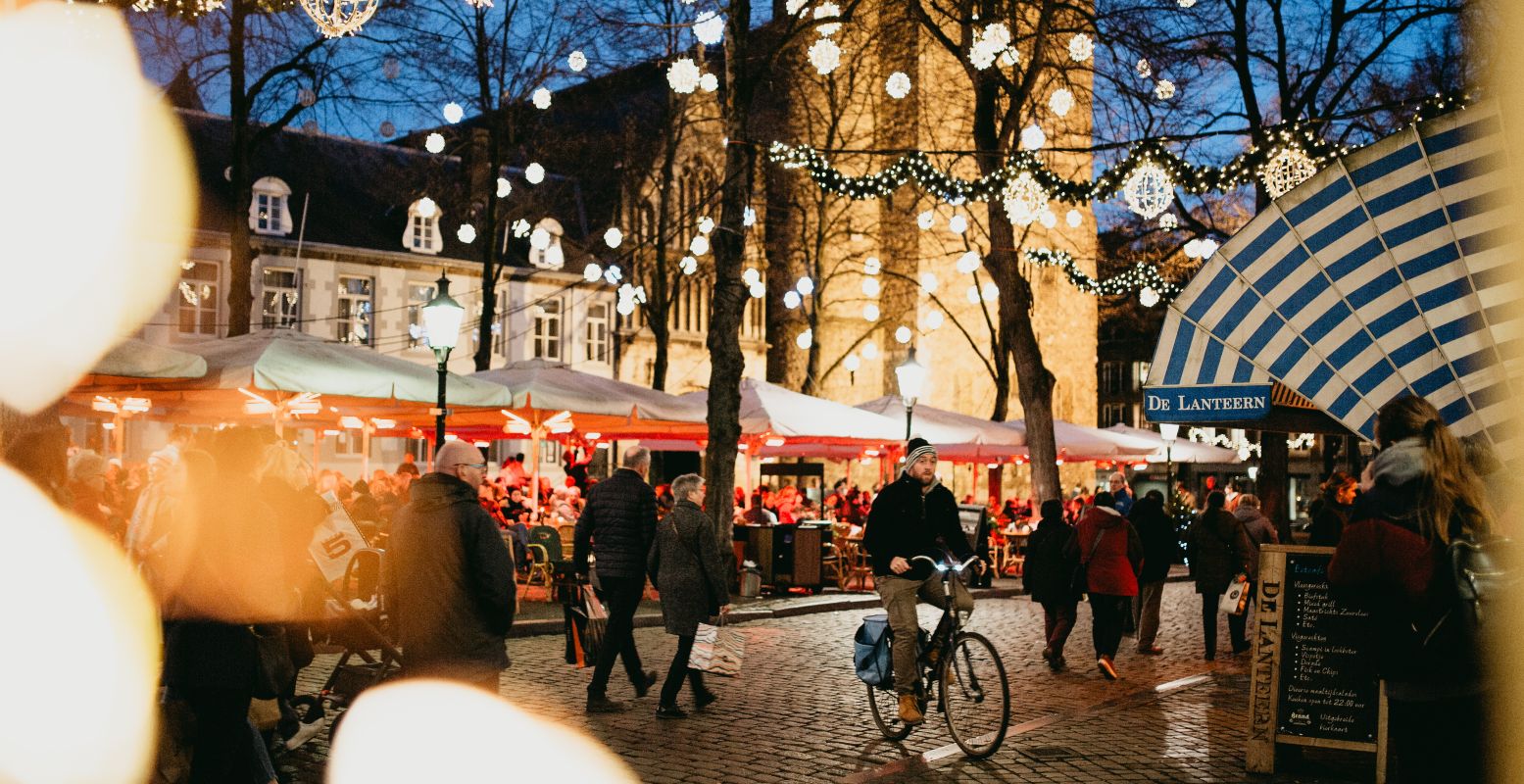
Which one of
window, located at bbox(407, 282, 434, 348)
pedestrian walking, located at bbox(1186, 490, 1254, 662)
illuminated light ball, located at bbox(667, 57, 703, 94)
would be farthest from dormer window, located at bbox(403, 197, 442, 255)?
pedestrian walking, located at bbox(1186, 490, 1254, 662)

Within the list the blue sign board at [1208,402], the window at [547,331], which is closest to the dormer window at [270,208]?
the window at [547,331]

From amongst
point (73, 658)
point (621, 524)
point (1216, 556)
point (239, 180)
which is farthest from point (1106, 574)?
point (239, 180)

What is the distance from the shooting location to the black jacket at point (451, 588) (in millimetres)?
6809

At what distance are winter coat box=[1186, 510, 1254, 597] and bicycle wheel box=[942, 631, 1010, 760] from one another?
20.5 ft

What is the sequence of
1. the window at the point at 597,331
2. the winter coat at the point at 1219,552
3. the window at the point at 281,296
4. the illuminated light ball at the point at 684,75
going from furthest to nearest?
the window at the point at 597,331 < the window at the point at 281,296 < the illuminated light ball at the point at 684,75 < the winter coat at the point at 1219,552

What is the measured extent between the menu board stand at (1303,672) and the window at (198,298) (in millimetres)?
38076

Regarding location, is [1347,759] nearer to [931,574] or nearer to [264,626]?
[931,574]

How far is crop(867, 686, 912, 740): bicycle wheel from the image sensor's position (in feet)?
31.6

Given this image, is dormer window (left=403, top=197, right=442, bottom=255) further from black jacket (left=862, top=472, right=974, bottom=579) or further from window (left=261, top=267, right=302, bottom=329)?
black jacket (left=862, top=472, right=974, bottom=579)

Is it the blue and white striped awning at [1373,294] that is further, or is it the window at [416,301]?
the window at [416,301]

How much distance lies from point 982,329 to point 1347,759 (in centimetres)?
4230

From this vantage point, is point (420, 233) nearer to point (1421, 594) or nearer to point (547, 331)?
point (547, 331)

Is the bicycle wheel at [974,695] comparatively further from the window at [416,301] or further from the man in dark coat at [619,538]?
the window at [416,301]

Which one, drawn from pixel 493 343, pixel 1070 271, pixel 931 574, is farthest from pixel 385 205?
pixel 931 574
